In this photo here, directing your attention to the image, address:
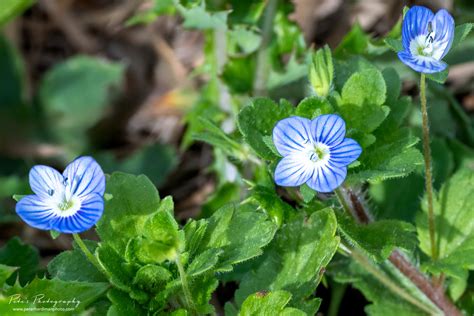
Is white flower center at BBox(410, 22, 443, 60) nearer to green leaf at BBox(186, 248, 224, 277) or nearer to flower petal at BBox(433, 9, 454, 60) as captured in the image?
flower petal at BBox(433, 9, 454, 60)

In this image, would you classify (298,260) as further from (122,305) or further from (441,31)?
(441,31)

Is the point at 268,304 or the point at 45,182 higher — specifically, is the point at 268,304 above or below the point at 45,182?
below

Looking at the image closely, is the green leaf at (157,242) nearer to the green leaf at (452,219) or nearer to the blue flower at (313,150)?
the blue flower at (313,150)

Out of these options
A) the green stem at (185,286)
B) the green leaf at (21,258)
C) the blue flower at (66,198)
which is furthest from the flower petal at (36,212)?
the green leaf at (21,258)

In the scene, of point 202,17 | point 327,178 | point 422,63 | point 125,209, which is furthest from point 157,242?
point 202,17

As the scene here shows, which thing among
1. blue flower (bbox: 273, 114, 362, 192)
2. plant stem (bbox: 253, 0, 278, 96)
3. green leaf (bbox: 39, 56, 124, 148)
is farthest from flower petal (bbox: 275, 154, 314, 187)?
green leaf (bbox: 39, 56, 124, 148)

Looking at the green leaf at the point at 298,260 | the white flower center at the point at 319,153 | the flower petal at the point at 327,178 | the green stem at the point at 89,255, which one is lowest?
the green leaf at the point at 298,260
